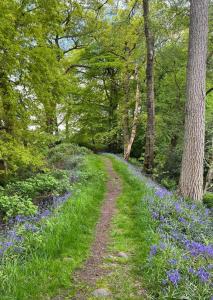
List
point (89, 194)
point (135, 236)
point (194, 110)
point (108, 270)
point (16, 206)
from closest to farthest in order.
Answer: point (108, 270) < point (135, 236) < point (16, 206) < point (194, 110) < point (89, 194)

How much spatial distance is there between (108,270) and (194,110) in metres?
4.98

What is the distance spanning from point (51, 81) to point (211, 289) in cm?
783

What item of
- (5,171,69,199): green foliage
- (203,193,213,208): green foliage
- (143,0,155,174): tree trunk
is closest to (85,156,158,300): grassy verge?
(5,171,69,199): green foliage

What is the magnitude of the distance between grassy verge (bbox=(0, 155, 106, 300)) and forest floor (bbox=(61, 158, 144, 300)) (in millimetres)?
164

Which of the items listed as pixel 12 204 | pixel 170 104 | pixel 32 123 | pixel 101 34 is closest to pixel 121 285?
pixel 12 204

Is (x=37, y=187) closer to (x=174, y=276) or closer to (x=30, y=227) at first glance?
(x=30, y=227)

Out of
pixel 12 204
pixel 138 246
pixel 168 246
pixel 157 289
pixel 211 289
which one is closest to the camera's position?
pixel 211 289

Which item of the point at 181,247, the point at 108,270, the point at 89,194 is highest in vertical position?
the point at 89,194

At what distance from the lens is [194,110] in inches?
292

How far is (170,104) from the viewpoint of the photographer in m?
18.5

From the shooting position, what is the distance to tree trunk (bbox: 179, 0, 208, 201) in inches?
289

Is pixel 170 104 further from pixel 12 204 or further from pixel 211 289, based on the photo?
pixel 211 289

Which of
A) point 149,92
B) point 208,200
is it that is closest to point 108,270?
point 149,92

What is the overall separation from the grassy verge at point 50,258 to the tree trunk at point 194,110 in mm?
2914
